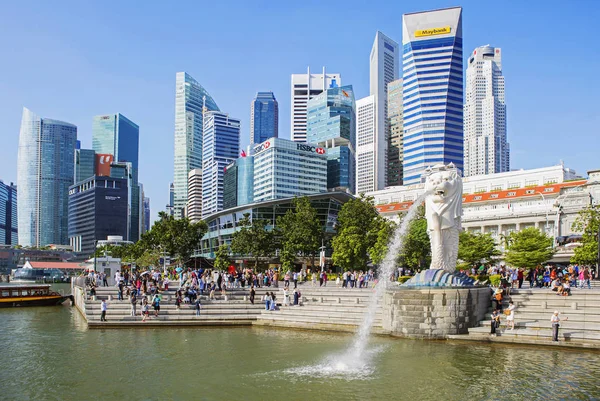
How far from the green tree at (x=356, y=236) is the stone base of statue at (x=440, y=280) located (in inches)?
954

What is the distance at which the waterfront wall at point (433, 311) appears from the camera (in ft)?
96.2

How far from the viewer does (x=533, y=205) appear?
93.9 m

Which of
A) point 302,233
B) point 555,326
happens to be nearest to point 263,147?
point 302,233

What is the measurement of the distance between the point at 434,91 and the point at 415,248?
12898cm

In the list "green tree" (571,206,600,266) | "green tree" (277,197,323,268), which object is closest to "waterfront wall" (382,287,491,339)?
"green tree" (571,206,600,266)

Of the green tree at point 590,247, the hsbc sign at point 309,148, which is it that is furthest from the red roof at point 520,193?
the hsbc sign at point 309,148

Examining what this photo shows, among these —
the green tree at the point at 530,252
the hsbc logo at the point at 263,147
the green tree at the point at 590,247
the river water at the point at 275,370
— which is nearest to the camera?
the river water at the point at 275,370

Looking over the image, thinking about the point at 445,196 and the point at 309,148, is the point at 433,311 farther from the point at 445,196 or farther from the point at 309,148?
the point at 309,148

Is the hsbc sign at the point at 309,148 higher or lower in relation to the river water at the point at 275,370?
higher

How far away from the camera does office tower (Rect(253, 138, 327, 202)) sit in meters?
179

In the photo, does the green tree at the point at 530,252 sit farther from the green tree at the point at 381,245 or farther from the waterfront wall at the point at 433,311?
the waterfront wall at the point at 433,311

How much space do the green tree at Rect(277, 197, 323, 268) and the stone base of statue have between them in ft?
91.7

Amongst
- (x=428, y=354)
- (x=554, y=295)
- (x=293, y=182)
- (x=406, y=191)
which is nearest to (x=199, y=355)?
(x=428, y=354)

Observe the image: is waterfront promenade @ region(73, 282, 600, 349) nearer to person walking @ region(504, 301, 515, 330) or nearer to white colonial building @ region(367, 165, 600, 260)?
person walking @ region(504, 301, 515, 330)
